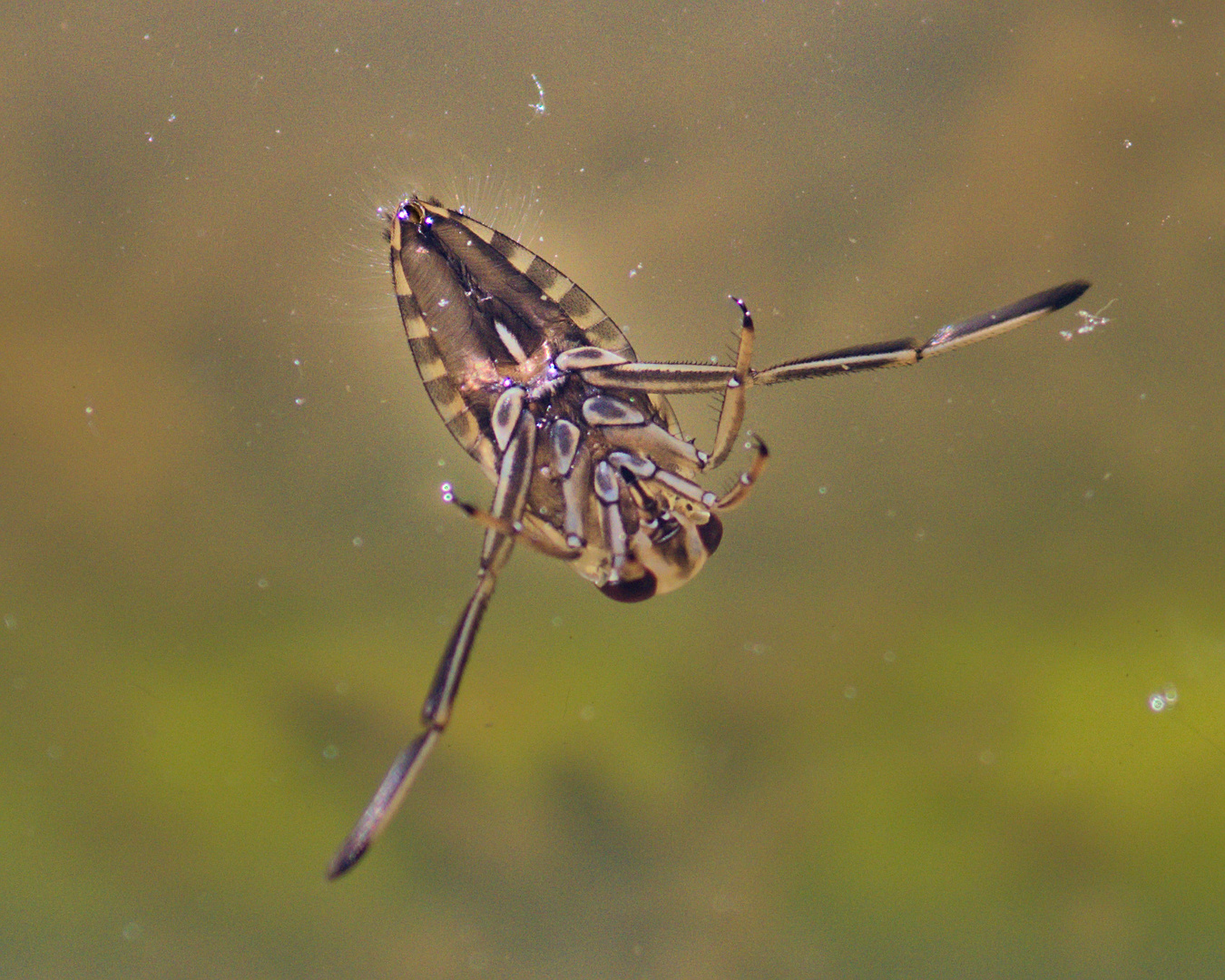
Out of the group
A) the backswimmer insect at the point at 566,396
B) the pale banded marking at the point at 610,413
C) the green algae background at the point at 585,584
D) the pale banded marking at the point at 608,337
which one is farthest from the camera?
the green algae background at the point at 585,584

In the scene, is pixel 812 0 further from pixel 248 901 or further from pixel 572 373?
pixel 248 901

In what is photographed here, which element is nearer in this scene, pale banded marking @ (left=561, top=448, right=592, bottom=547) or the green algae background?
pale banded marking @ (left=561, top=448, right=592, bottom=547)

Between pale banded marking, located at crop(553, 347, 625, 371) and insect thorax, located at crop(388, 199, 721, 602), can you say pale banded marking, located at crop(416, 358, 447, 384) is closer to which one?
insect thorax, located at crop(388, 199, 721, 602)

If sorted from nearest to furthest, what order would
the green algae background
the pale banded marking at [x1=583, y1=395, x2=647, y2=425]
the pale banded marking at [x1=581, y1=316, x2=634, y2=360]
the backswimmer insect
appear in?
the backswimmer insect, the pale banded marking at [x1=583, y1=395, x2=647, y2=425], the pale banded marking at [x1=581, y1=316, x2=634, y2=360], the green algae background

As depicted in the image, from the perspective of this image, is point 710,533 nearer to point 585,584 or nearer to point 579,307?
point 579,307

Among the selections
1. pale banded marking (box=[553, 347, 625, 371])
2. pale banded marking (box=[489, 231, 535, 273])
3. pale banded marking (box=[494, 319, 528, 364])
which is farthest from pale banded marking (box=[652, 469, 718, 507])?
pale banded marking (box=[489, 231, 535, 273])

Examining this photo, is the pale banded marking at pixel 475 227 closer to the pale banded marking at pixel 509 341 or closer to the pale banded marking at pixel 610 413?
the pale banded marking at pixel 509 341

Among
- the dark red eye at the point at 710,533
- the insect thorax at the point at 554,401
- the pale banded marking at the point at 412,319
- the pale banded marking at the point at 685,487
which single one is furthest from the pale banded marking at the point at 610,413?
the pale banded marking at the point at 412,319
